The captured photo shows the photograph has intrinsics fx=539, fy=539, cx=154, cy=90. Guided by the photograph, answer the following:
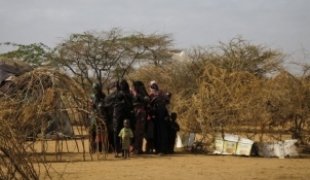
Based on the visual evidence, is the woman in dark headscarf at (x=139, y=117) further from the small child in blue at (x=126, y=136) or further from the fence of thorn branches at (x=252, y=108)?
the fence of thorn branches at (x=252, y=108)

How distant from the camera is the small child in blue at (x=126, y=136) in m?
12.2

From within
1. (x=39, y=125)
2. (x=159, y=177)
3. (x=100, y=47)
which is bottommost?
(x=159, y=177)

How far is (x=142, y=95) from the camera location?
13203 mm

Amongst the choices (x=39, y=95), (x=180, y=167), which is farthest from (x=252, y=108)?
(x=39, y=95)

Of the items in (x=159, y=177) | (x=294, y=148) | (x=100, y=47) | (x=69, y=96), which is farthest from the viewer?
(x=100, y=47)

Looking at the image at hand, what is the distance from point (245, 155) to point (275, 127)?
4.81 ft

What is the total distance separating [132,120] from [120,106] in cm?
52

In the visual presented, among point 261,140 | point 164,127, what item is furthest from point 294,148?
point 164,127

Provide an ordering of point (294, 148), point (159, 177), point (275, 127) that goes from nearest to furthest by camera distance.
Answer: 1. point (159, 177)
2. point (294, 148)
3. point (275, 127)

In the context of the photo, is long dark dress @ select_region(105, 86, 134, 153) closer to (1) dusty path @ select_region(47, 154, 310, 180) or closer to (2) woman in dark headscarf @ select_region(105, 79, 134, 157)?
(2) woman in dark headscarf @ select_region(105, 79, 134, 157)

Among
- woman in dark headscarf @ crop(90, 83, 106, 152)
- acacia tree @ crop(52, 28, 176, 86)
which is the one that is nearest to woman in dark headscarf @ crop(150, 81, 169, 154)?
woman in dark headscarf @ crop(90, 83, 106, 152)

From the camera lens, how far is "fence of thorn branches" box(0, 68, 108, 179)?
242 inches

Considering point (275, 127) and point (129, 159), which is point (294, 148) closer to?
point (275, 127)

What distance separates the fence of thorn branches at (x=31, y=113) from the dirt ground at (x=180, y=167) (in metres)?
0.54
